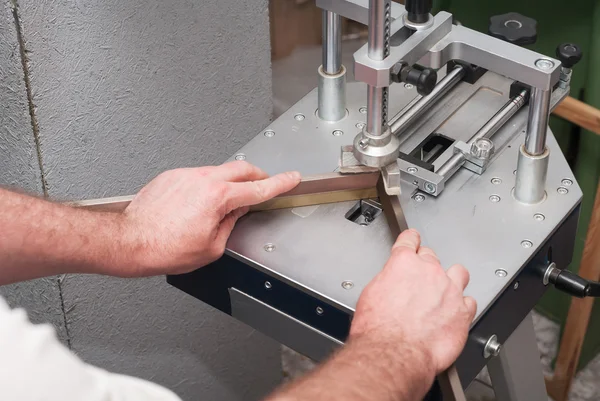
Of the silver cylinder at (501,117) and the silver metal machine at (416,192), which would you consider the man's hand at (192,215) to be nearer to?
the silver metal machine at (416,192)

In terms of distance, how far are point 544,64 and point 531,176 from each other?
14 cm

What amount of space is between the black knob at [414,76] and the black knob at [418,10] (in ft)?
0.20

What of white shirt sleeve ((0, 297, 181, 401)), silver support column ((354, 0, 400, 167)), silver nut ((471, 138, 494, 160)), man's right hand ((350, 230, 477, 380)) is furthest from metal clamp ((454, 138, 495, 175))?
white shirt sleeve ((0, 297, 181, 401))

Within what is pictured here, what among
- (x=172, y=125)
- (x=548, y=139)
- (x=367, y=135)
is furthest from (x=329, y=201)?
(x=172, y=125)

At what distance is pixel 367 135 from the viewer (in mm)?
1101

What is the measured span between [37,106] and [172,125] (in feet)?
0.87

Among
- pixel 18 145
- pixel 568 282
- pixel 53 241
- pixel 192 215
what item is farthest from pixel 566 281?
pixel 18 145

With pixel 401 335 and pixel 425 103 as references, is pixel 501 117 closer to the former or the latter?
pixel 425 103

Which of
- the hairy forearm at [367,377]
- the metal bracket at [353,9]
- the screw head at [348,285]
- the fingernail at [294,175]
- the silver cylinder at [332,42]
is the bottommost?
the hairy forearm at [367,377]

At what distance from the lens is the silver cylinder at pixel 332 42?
1204mm

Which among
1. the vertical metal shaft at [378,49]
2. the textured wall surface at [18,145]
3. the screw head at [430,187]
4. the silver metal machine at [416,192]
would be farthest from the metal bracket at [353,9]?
the textured wall surface at [18,145]

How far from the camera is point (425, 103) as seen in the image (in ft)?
4.09

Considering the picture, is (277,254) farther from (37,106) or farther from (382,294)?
(37,106)

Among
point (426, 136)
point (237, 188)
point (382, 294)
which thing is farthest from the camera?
point (426, 136)
